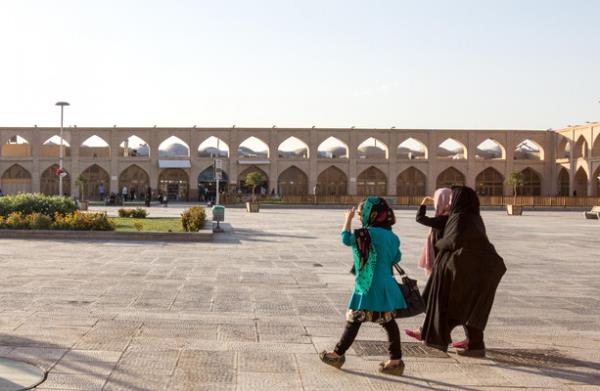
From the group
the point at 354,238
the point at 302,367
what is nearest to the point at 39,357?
the point at 302,367

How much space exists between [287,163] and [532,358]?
137 ft

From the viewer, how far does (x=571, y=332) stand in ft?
18.7

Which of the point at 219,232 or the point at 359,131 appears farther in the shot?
the point at 359,131

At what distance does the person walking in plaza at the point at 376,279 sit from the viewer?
13.8ft

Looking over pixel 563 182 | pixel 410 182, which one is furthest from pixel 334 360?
pixel 563 182

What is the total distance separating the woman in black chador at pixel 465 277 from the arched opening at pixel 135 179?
141ft

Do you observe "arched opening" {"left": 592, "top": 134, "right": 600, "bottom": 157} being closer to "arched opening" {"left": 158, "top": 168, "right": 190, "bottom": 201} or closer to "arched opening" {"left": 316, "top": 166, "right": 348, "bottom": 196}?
"arched opening" {"left": 316, "top": 166, "right": 348, "bottom": 196}

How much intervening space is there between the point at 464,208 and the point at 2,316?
4123 mm

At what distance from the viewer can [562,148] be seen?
47.6 meters

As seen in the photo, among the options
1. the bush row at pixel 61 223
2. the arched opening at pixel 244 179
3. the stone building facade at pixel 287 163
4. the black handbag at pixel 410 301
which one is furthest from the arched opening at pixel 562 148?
the black handbag at pixel 410 301

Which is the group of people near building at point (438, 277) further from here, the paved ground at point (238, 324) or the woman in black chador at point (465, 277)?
the paved ground at point (238, 324)

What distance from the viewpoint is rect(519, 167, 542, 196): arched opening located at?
1870 inches

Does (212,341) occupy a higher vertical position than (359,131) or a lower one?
lower

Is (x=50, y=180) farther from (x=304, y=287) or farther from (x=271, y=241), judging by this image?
(x=304, y=287)
